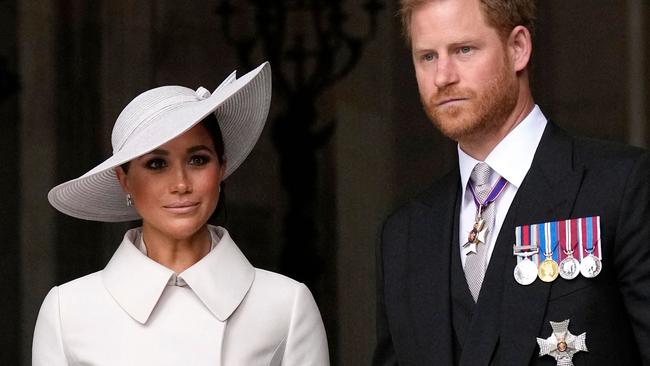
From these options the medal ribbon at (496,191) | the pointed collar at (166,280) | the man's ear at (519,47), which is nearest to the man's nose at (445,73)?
the man's ear at (519,47)

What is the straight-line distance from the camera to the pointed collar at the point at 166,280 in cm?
383

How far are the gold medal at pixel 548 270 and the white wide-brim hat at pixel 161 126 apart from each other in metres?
0.90

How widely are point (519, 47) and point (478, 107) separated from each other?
0.22 meters

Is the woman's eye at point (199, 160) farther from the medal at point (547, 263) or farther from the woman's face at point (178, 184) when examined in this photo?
the medal at point (547, 263)

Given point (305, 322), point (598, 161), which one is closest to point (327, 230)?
point (305, 322)

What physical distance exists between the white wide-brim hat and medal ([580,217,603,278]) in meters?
0.95

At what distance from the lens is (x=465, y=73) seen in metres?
3.64

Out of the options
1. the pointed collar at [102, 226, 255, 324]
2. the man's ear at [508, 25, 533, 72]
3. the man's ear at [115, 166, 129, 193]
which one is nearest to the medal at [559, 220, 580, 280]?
the man's ear at [508, 25, 533, 72]

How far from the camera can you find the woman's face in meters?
3.75

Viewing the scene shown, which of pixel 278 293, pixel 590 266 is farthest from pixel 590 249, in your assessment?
pixel 278 293

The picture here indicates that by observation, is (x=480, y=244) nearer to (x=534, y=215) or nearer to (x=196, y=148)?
(x=534, y=215)

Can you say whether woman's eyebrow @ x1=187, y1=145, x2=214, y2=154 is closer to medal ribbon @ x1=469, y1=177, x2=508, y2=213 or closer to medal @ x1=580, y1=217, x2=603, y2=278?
medal ribbon @ x1=469, y1=177, x2=508, y2=213

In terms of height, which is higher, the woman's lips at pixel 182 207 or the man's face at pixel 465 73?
the man's face at pixel 465 73

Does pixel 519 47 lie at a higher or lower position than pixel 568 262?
higher
